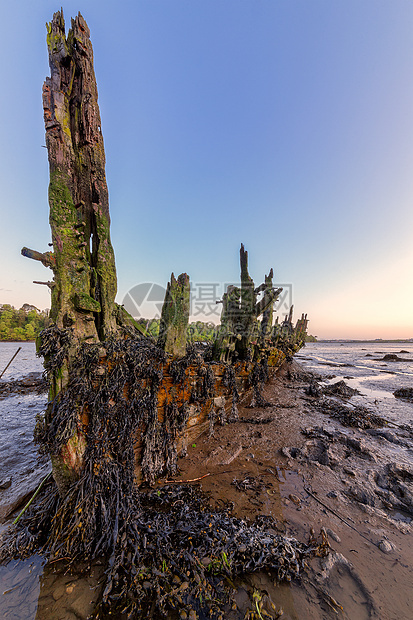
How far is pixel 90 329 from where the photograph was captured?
3.74 metres

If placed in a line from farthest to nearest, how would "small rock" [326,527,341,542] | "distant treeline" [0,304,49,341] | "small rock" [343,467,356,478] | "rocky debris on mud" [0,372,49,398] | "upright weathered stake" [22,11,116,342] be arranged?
"distant treeline" [0,304,49,341] → "rocky debris on mud" [0,372,49,398] → "small rock" [343,467,356,478] → "upright weathered stake" [22,11,116,342] → "small rock" [326,527,341,542]

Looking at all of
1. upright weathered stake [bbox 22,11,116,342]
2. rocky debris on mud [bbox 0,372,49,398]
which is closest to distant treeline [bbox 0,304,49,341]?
rocky debris on mud [bbox 0,372,49,398]

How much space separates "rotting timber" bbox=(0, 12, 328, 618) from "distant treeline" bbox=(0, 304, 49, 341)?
194ft

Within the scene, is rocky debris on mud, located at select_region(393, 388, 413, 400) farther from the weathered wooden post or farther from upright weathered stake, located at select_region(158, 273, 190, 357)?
the weathered wooden post

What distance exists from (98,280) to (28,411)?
25.7 ft

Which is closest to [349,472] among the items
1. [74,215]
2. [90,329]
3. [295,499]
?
[295,499]

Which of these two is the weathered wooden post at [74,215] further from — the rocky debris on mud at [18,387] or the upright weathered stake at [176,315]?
the rocky debris on mud at [18,387]

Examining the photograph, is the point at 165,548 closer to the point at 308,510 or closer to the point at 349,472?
the point at 308,510

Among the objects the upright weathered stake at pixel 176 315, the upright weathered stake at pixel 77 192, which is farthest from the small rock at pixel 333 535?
the upright weathered stake at pixel 77 192

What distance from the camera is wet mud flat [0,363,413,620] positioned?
81.7 inches

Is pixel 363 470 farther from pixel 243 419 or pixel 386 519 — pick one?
pixel 243 419

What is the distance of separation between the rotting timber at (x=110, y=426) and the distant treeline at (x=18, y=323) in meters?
59.0

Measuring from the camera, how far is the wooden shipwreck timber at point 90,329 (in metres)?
3.00

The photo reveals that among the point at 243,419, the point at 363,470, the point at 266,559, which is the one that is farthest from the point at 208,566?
the point at 243,419
